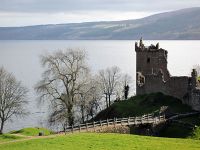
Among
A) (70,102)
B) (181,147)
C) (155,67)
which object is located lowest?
(181,147)

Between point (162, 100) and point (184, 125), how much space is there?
12.6 m

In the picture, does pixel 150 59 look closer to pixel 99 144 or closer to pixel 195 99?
pixel 195 99

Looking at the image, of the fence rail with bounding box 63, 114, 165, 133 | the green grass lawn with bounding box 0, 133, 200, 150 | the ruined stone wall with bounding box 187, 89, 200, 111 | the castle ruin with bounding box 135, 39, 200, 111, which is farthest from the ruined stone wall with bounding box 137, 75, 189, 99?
the green grass lawn with bounding box 0, 133, 200, 150

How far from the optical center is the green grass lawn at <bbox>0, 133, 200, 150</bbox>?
42906 millimetres

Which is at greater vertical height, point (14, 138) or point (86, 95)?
point (86, 95)

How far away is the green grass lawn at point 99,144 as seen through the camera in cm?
4291

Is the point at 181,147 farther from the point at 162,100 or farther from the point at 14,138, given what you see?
the point at 162,100

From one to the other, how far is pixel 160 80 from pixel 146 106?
246 inches

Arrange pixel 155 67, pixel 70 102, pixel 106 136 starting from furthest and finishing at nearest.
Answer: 1. pixel 155 67
2. pixel 70 102
3. pixel 106 136

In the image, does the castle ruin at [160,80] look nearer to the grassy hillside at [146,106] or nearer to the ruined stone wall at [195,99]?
the ruined stone wall at [195,99]

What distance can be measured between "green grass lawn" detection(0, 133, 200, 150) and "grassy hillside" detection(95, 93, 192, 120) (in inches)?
863

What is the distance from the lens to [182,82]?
73.9m

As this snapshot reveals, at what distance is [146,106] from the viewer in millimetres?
75000

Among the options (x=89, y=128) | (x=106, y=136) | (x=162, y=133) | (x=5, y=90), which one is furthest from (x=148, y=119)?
(x=5, y=90)
